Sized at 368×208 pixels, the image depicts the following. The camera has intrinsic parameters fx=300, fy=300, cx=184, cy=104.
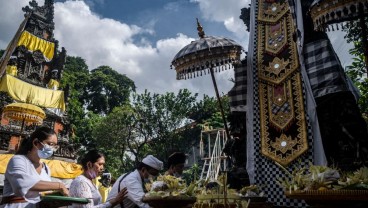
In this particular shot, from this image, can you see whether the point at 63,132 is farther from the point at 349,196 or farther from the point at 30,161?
the point at 349,196

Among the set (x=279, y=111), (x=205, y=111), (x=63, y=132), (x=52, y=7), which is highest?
(x=52, y=7)

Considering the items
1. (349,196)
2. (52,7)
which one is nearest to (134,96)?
(52,7)

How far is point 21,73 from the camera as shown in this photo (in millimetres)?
27938

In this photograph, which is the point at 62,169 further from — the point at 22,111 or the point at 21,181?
the point at 21,181

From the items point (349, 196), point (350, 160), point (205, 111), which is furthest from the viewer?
point (205, 111)

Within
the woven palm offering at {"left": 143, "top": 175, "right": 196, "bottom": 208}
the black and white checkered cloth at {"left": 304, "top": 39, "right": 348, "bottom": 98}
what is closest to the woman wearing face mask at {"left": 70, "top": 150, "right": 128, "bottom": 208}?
the woven palm offering at {"left": 143, "top": 175, "right": 196, "bottom": 208}

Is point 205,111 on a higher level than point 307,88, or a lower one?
higher

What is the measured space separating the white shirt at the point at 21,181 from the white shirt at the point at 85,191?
37 cm

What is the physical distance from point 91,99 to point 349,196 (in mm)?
45494

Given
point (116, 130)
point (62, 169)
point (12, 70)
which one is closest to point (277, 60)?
point (62, 169)

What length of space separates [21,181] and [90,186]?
743 mm

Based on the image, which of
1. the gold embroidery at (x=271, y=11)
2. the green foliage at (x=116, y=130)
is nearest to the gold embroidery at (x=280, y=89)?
the gold embroidery at (x=271, y=11)

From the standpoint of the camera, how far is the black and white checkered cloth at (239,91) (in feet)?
20.1

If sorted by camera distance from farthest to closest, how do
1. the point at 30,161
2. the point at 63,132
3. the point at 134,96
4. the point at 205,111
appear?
the point at 205,111 → the point at 134,96 → the point at 63,132 → the point at 30,161
